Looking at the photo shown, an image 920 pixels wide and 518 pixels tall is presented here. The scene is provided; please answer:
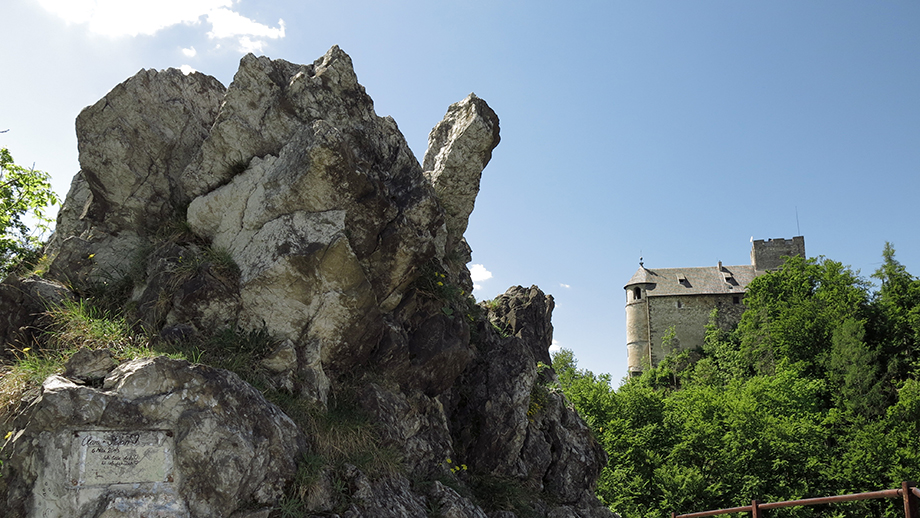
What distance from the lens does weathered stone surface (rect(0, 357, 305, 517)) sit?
5508 millimetres

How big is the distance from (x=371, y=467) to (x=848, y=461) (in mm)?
27290

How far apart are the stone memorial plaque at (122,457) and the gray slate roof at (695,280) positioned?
171ft

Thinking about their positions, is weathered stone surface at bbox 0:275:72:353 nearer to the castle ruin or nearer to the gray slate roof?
the castle ruin

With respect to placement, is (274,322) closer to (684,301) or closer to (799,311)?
(799,311)

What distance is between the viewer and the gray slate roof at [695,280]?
5328 centimetres

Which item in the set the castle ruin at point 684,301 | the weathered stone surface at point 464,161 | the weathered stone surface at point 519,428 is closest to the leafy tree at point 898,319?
the castle ruin at point 684,301

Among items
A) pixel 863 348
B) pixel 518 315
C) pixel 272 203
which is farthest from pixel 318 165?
pixel 863 348

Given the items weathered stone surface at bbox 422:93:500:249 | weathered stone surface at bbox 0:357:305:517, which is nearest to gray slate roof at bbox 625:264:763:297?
weathered stone surface at bbox 422:93:500:249

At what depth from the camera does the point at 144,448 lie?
19.0 feet

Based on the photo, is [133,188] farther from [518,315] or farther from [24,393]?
[518,315]

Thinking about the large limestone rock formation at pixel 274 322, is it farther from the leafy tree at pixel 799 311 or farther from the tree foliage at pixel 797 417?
the leafy tree at pixel 799 311

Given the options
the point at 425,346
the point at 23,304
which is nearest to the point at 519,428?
Result: the point at 425,346

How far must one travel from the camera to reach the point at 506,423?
33.3ft

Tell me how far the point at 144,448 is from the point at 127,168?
4991mm
